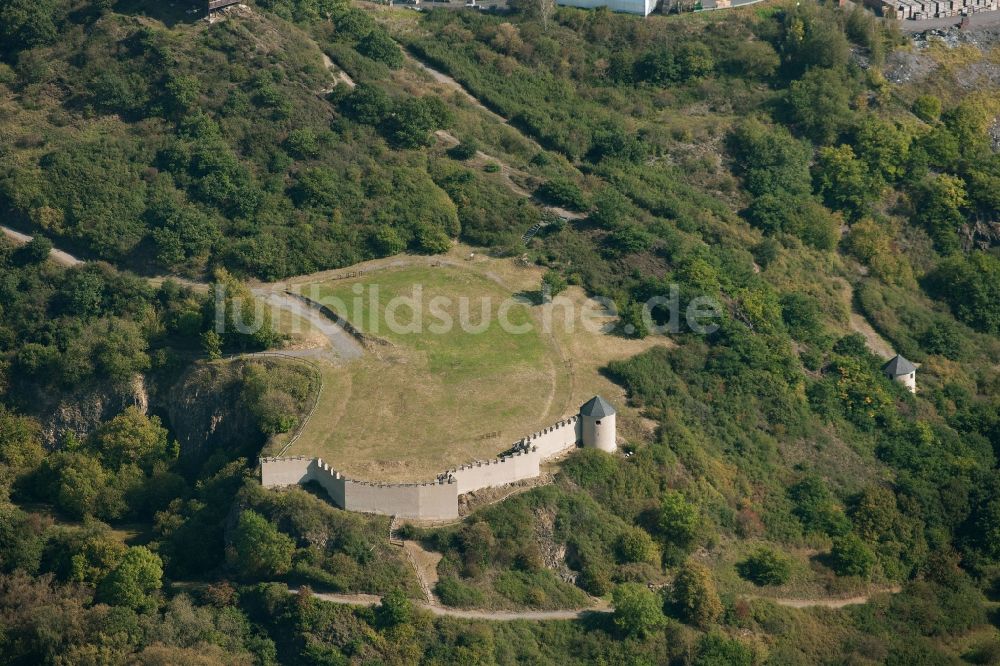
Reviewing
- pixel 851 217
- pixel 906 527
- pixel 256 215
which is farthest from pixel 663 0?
pixel 906 527

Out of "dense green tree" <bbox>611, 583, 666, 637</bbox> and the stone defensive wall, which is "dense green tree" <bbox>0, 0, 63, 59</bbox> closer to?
the stone defensive wall

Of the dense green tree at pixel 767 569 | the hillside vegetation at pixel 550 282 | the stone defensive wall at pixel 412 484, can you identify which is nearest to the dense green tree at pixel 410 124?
the hillside vegetation at pixel 550 282

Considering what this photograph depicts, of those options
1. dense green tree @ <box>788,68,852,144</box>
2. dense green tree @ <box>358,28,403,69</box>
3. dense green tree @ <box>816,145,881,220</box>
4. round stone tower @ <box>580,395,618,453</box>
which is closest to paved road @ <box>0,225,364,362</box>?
round stone tower @ <box>580,395,618,453</box>

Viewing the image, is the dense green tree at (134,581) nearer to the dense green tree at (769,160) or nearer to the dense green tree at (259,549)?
the dense green tree at (259,549)

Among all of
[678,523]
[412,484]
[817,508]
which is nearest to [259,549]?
[412,484]

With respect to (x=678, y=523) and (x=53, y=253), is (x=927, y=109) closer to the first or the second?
(x=678, y=523)

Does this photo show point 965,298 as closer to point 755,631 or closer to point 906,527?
point 906,527
